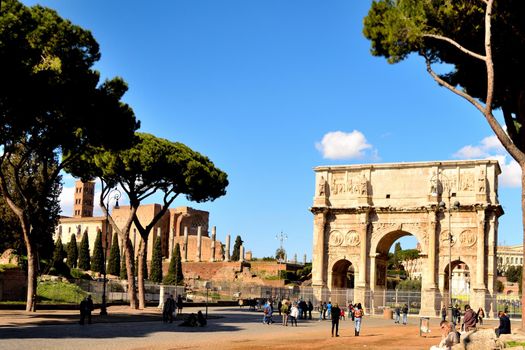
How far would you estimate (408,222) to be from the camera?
41.6m

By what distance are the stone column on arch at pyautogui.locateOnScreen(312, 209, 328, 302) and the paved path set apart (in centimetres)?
1645

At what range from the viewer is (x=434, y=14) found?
1805cm

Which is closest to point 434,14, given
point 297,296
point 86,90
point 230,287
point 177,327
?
point 86,90

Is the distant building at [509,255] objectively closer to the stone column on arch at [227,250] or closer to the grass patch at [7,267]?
the stone column on arch at [227,250]

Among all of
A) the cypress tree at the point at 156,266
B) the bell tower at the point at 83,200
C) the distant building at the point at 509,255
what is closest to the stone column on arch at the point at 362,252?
the cypress tree at the point at 156,266

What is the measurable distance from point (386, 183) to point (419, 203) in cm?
248

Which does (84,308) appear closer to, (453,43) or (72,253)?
(453,43)

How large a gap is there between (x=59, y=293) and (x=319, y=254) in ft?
54.2

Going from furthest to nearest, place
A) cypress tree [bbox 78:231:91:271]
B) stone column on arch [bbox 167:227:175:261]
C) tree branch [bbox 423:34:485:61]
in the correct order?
stone column on arch [bbox 167:227:175:261], cypress tree [bbox 78:231:91:271], tree branch [bbox 423:34:485:61]

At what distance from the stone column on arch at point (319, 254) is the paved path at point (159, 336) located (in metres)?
16.5

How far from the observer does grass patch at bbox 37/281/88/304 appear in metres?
33.6

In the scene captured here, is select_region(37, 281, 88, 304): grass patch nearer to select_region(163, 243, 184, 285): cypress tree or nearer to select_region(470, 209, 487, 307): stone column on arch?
select_region(470, 209, 487, 307): stone column on arch

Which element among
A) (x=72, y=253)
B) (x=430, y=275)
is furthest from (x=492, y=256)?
(x=72, y=253)

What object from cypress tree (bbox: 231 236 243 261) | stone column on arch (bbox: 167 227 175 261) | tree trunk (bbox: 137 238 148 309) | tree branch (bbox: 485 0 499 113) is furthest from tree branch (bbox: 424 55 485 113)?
stone column on arch (bbox: 167 227 175 261)
